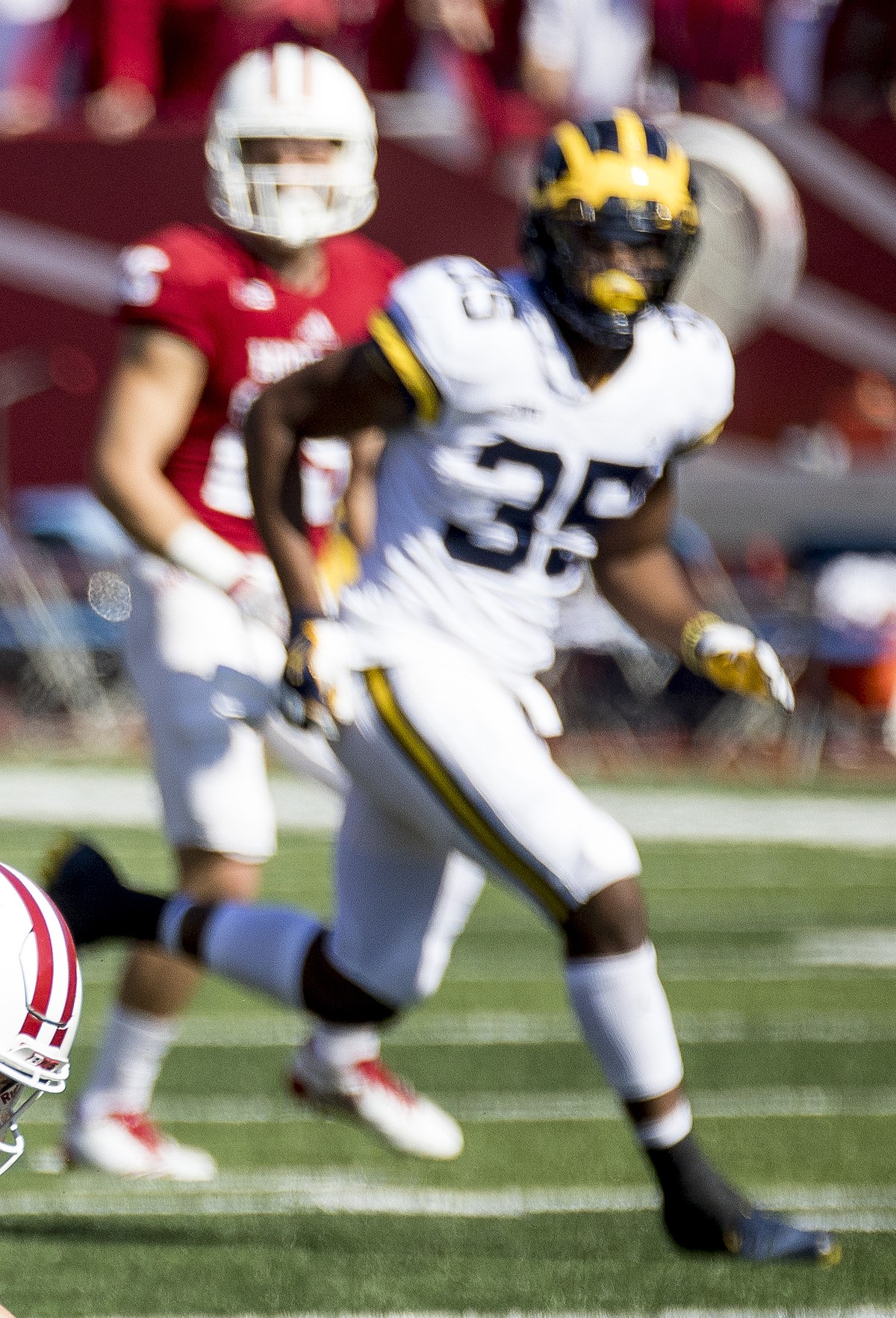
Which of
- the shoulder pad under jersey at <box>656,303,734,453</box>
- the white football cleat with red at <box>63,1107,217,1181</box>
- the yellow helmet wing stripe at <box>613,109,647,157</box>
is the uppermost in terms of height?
the yellow helmet wing stripe at <box>613,109,647,157</box>

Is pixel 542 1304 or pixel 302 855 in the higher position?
pixel 542 1304

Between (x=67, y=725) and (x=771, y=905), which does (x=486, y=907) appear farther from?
(x=67, y=725)

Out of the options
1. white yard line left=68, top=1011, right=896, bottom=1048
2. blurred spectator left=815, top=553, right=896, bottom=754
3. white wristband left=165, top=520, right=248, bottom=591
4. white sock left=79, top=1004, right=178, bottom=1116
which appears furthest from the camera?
blurred spectator left=815, top=553, right=896, bottom=754

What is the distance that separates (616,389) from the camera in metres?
3.20

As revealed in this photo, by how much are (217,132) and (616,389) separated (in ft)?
3.79

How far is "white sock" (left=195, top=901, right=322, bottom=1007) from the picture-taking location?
3459 mm

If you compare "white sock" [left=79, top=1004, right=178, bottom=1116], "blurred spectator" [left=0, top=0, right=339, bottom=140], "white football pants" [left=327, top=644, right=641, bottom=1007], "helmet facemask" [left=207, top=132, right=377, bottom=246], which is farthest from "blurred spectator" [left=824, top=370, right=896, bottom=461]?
"white football pants" [left=327, top=644, right=641, bottom=1007]

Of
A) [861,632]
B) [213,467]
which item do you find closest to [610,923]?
[213,467]

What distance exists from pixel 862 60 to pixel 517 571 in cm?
891

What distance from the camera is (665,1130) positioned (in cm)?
307

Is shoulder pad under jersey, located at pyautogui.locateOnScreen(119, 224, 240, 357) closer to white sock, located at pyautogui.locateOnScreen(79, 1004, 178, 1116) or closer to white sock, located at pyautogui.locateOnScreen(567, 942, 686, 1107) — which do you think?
white sock, located at pyautogui.locateOnScreen(79, 1004, 178, 1116)

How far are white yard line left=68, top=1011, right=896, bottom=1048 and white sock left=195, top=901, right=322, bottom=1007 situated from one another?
4.52 feet

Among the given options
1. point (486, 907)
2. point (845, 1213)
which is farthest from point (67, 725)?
point (845, 1213)

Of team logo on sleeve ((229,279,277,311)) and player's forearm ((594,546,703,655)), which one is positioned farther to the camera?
team logo on sleeve ((229,279,277,311))
